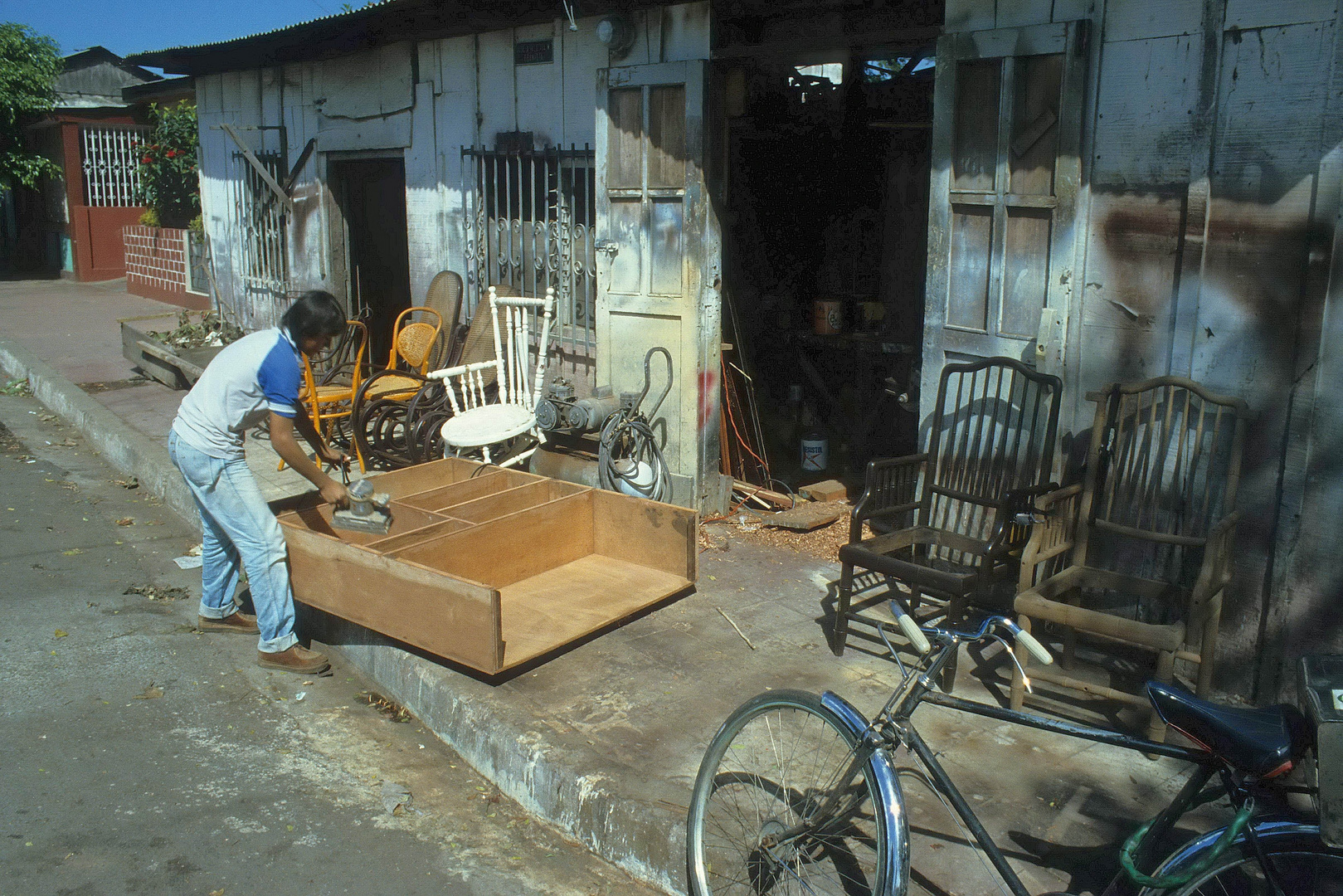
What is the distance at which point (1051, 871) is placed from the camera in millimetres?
Answer: 3186

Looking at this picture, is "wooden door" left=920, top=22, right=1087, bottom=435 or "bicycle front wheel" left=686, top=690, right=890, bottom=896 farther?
"wooden door" left=920, top=22, right=1087, bottom=435

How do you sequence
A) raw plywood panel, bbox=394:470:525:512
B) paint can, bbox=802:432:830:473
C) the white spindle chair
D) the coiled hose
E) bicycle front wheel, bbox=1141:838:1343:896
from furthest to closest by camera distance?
1. paint can, bbox=802:432:830:473
2. the white spindle chair
3. the coiled hose
4. raw plywood panel, bbox=394:470:525:512
5. bicycle front wheel, bbox=1141:838:1343:896

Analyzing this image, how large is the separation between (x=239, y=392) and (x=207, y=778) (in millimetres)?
1710

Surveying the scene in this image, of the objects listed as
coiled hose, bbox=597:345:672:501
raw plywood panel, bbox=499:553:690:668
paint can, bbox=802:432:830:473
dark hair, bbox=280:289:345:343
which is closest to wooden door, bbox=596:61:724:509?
coiled hose, bbox=597:345:672:501

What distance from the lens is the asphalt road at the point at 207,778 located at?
11.3ft

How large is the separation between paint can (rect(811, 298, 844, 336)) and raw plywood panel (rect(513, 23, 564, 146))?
229 centimetres

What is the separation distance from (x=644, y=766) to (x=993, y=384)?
252 cm

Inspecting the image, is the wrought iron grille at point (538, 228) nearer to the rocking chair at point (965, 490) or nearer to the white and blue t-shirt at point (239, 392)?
the white and blue t-shirt at point (239, 392)

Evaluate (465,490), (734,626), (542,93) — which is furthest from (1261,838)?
(542,93)

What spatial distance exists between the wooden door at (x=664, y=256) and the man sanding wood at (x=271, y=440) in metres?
2.33

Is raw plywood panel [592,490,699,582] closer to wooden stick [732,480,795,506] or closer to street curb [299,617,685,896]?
wooden stick [732,480,795,506]

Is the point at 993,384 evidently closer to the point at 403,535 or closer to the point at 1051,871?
the point at 1051,871

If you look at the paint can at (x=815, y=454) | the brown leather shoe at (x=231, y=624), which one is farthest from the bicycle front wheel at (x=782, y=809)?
the paint can at (x=815, y=454)

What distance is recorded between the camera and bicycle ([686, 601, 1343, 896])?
2297mm
